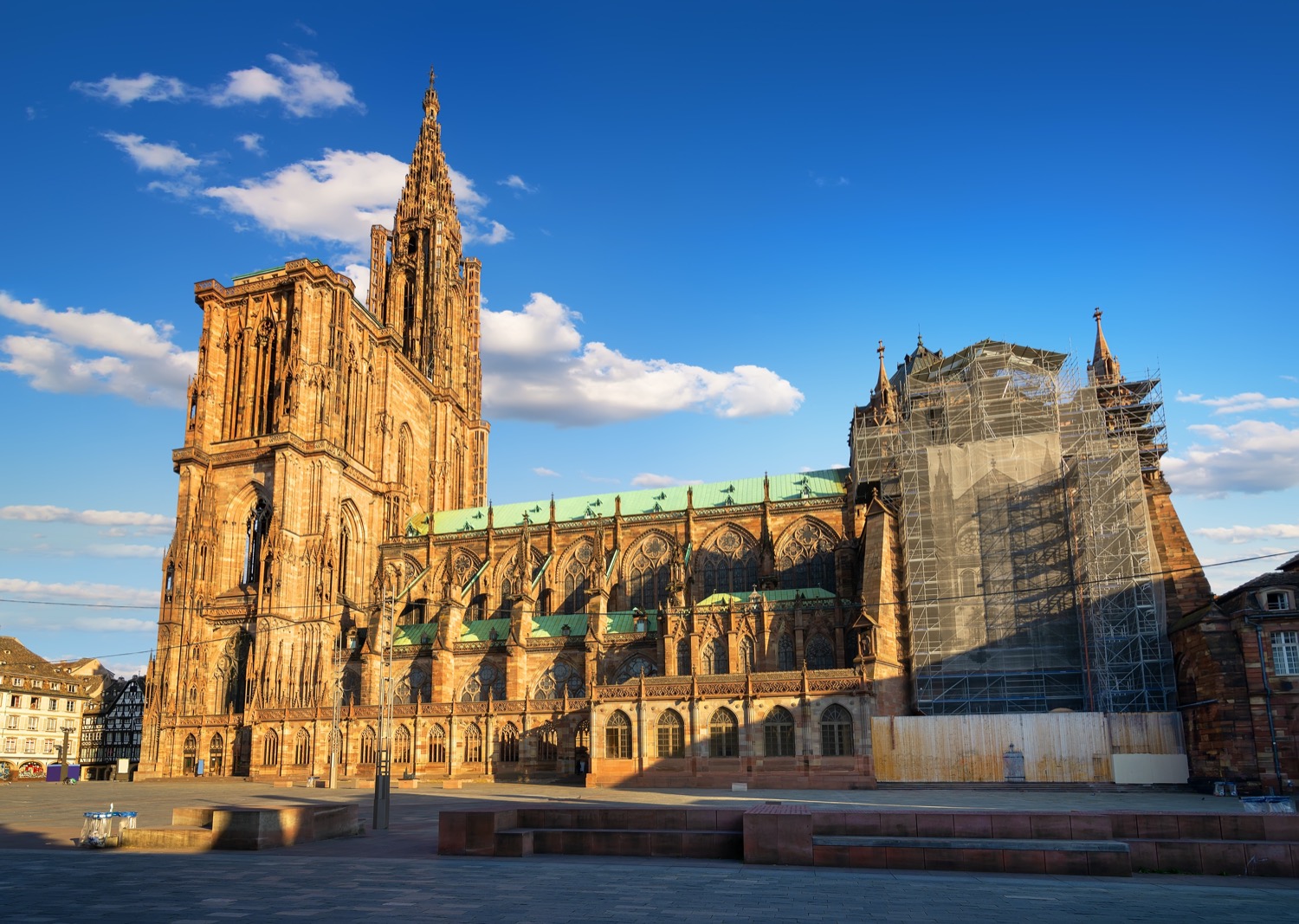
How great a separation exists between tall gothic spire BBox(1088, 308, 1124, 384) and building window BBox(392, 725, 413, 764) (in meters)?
45.8

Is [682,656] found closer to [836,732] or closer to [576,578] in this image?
[836,732]

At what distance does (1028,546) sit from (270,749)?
148 ft

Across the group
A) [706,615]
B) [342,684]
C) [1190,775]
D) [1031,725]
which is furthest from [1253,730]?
[342,684]

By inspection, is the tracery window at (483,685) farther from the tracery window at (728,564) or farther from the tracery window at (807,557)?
the tracery window at (807,557)

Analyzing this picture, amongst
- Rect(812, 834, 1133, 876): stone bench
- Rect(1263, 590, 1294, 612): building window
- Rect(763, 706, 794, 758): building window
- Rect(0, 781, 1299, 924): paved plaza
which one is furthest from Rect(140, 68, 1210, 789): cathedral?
Rect(812, 834, 1133, 876): stone bench

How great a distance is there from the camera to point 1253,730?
3934cm

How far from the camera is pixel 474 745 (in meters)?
55.6

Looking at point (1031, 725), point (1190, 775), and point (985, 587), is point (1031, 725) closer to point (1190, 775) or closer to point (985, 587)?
point (1190, 775)

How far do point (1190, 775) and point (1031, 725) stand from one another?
6620 mm

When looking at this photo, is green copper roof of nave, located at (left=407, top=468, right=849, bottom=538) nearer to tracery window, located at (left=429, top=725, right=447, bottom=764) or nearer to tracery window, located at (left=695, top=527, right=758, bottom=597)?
tracery window, located at (left=695, top=527, right=758, bottom=597)

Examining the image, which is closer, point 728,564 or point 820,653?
point 820,653

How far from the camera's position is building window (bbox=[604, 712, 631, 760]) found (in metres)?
49.4

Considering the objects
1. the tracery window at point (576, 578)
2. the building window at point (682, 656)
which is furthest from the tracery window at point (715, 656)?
the tracery window at point (576, 578)

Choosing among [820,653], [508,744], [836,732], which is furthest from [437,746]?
[836,732]
